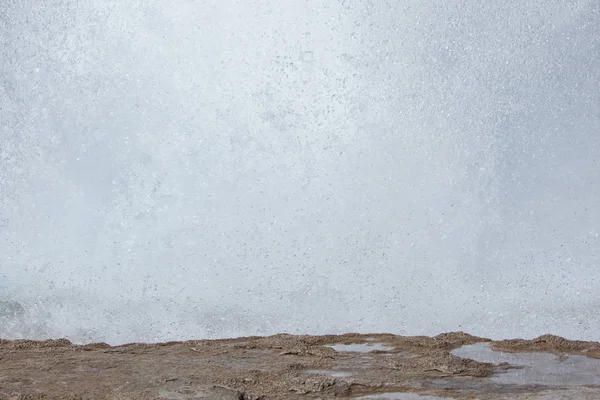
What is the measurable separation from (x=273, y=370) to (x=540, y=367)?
1259 mm

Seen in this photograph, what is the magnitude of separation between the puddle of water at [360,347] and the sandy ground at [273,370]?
11 millimetres

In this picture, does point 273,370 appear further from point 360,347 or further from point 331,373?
point 360,347

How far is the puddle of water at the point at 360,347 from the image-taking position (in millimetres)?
4719

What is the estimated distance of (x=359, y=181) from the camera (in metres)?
6.64

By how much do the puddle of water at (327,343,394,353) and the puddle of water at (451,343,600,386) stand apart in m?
0.39

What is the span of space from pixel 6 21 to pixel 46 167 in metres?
1.25

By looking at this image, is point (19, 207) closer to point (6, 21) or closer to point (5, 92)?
point (5, 92)

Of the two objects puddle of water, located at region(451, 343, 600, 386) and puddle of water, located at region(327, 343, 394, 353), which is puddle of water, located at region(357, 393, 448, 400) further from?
puddle of water, located at region(327, 343, 394, 353)

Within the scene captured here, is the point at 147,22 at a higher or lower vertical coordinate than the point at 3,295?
higher

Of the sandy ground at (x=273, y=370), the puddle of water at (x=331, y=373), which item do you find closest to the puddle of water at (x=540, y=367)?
the sandy ground at (x=273, y=370)

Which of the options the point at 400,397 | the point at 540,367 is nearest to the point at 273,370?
the point at 400,397

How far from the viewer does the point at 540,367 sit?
4293 mm

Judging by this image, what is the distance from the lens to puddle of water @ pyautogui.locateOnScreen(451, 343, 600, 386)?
400 cm

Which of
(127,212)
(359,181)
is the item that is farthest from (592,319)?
(127,212)
